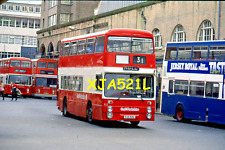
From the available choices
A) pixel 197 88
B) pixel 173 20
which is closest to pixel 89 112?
pixel 197 88

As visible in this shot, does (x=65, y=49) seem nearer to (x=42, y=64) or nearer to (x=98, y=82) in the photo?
(x=98, y=82)

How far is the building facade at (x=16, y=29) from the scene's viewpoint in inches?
3981

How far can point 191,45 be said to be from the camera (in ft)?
87.8

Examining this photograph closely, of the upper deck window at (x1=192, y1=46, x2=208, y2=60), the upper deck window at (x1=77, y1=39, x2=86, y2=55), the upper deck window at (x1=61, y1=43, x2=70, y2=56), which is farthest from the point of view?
the upper deck window at (x1=61, y1=43, x2=70, y2=56)

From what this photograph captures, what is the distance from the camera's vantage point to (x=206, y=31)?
3597 cm

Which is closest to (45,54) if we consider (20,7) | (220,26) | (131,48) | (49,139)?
(20,7)

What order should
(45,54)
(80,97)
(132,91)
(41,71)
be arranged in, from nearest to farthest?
(132,91)
(80,97)
(41,71)
(45,54)

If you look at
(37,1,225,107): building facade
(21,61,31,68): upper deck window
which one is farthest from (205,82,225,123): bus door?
(21,61,31,68): upper deck window

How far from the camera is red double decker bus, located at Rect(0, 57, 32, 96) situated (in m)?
54.4

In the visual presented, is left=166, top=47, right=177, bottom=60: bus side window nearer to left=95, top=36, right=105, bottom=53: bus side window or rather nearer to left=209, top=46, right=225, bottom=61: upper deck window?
left=209, top=46, right=225, bottom=61: upper deck window

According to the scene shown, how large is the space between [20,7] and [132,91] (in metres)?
86.2

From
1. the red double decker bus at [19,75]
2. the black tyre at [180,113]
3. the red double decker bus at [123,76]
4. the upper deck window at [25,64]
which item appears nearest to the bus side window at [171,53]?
the black tyre at [180,113]

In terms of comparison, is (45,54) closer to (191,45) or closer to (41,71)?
(41,71)

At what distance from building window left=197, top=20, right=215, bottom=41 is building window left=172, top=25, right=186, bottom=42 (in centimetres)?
241
